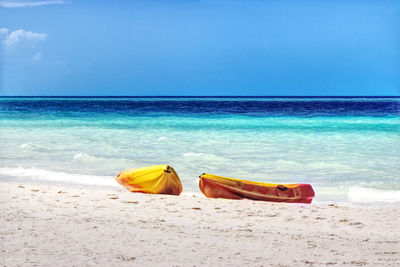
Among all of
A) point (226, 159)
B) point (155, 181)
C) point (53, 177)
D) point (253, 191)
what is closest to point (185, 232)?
point (253, 191)

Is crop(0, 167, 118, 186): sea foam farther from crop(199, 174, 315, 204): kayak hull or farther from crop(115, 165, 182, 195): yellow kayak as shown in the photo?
crop(199, 174, 315, 204): kayak hull

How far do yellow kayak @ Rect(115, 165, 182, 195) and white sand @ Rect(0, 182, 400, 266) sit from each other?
0.32 metres

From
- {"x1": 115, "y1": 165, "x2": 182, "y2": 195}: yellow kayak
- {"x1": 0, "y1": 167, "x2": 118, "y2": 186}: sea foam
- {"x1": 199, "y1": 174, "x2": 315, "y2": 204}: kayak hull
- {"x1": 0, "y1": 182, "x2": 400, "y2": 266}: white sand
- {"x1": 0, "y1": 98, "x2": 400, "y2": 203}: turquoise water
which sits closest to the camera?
{"x1": 0, "y1": 182, "x2": 400, "y2": 266}: white sand

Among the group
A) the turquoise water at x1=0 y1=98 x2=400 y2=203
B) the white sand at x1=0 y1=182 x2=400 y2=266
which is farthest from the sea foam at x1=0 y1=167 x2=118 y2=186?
the white sand at x1=0 y1=182 x2=400 y2=266

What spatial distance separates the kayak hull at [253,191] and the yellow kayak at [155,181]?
1.51 feet

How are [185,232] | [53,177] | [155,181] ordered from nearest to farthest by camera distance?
[185,232]
[155,181]
[53,177]

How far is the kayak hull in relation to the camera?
653 cm

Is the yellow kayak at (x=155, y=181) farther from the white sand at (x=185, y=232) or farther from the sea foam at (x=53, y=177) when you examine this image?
the sea foam at (x=53, y=177)

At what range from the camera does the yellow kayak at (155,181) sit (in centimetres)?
686

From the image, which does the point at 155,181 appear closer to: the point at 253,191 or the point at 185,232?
the point at 253,191

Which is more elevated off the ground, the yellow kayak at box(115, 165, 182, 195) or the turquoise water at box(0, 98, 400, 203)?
the yellow kayak at box(115, 165, 182, 195)

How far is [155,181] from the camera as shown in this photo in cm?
695

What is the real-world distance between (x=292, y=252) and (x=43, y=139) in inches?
512

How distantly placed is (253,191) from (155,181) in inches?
56.1
